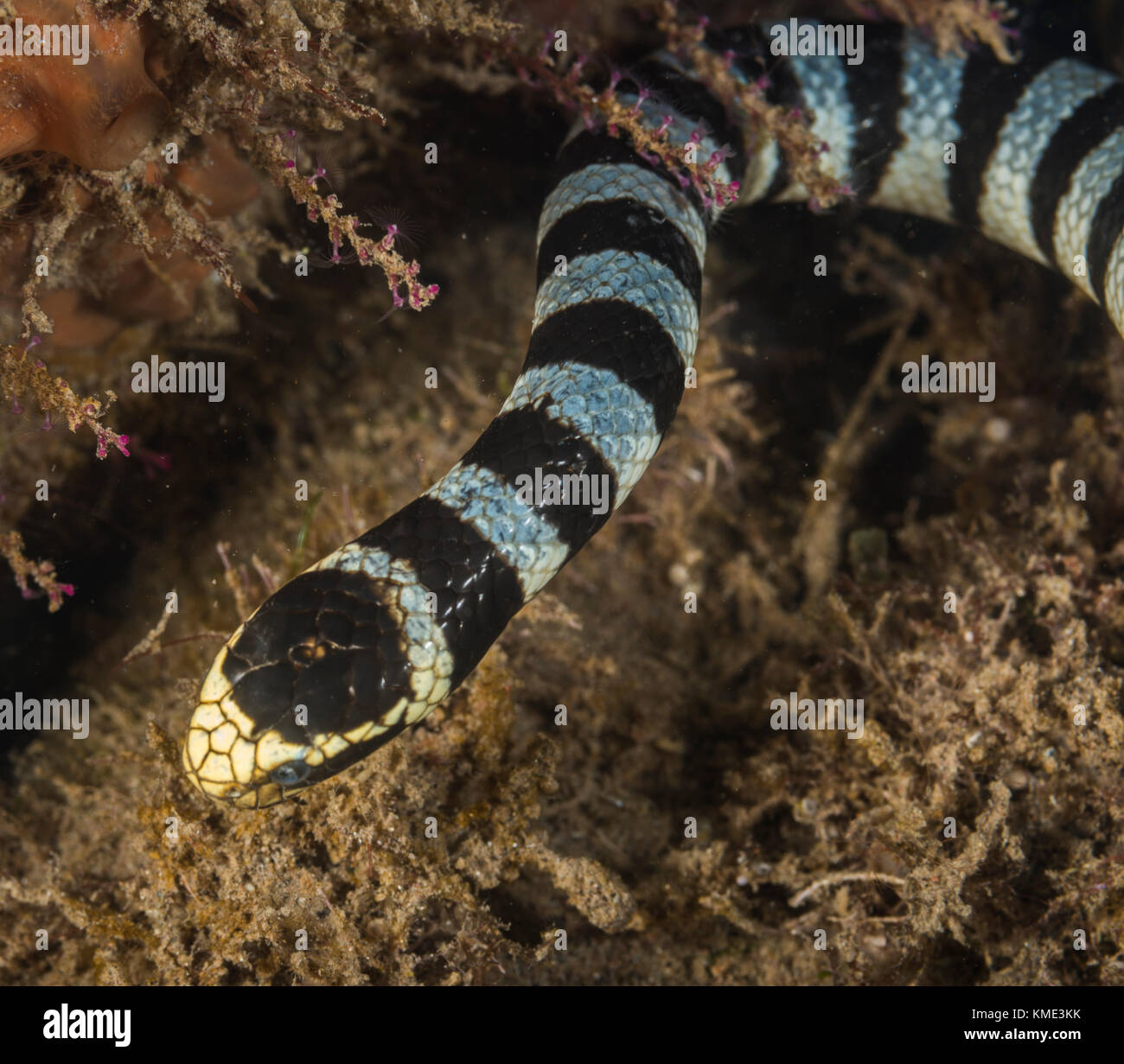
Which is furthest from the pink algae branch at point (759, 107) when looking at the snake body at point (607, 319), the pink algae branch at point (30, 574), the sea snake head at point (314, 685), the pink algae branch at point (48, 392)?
the pink algae branch at point (30, 574)

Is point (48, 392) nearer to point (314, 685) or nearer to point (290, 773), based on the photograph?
point (314, 685)

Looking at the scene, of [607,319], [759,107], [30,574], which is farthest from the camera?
[30,574]

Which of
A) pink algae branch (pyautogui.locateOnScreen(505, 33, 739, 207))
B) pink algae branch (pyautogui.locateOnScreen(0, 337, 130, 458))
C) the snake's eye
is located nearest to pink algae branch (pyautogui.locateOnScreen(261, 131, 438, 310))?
pink algae branch (pyautogui.locateOnScreen(0, 337, 130, 458))

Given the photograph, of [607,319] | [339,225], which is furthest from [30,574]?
[607,319]

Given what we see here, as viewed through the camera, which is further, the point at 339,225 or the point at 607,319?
the point at 607,319

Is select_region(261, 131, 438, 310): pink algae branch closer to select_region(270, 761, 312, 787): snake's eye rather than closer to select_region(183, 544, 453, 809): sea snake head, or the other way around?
select_region(183, 544, 453, 809): sea snake head

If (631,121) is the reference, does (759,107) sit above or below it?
above

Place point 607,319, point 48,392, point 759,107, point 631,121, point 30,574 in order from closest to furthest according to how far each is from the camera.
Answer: point 48,392 → point 607,319 → point 631,121 → point 759,107 → point 30,574

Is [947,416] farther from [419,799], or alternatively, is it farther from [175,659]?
[175,659]
